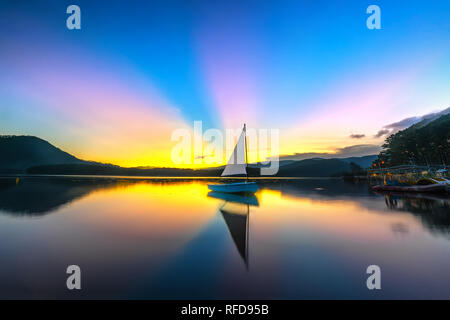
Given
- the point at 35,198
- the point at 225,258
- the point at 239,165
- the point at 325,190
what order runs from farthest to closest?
the point at 325,190, the point at 239,165, the point at 35,198, the point at 225,258

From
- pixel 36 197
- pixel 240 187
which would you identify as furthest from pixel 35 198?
pixel 240 187

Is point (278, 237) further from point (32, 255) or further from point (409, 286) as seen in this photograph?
point (32, 255)

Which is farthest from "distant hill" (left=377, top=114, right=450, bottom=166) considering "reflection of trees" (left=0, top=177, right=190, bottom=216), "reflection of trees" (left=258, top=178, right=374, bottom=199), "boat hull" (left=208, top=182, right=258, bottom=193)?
"reflection of trees" (left=0, top=177, right=190, bottom=216)

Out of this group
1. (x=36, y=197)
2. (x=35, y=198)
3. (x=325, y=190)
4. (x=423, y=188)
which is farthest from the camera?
(x=325, y=190)

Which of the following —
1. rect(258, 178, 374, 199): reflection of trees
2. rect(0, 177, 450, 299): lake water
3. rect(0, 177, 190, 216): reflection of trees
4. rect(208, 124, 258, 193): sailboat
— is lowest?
rect(258, 178, 374, 199): reflection of trees

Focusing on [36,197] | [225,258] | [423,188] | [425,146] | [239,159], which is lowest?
[36,197]

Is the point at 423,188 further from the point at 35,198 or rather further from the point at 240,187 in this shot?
the point at 35,198

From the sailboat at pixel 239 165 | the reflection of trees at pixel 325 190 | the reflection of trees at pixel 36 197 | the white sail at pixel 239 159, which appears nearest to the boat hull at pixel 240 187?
the sailboat at pixel 239 165

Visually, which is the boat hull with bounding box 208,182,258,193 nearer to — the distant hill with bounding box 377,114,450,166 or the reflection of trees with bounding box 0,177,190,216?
the reflection of trees with bounding box 0,177,190,216

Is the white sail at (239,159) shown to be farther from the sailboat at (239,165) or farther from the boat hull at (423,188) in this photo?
the boat hull at (423,188)

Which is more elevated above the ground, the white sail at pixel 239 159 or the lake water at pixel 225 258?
the white sail at pixel 239 159
